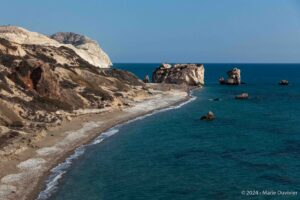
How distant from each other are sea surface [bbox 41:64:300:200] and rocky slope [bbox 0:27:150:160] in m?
8.52

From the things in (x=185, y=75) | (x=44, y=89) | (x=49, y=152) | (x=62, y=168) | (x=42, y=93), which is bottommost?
(x=62, y=168)

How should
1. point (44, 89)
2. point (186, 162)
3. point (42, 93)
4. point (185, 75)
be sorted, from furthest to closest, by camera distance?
point (185, 75) → point (44, 89) → point (42, 93) → point (186, 162)

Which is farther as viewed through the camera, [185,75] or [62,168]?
[185,75]

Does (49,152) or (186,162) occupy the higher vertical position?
(49,152)

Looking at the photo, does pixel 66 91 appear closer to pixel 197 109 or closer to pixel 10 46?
pixel 10 46

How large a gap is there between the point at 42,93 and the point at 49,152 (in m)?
31.6

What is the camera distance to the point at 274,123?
79750mm

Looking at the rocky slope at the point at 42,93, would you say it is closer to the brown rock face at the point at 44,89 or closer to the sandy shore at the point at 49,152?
the brown rock face at the point at 44,89

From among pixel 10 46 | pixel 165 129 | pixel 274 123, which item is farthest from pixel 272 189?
pixel 10 46

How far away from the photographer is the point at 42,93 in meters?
83.5

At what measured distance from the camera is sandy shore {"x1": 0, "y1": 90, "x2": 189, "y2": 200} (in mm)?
40719

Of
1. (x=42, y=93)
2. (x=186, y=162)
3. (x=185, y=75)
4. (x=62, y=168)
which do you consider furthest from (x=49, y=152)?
(x=185, y=75)

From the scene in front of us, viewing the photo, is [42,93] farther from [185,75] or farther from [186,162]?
[185,75]

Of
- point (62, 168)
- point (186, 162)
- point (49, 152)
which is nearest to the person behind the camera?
point (62, 168)
